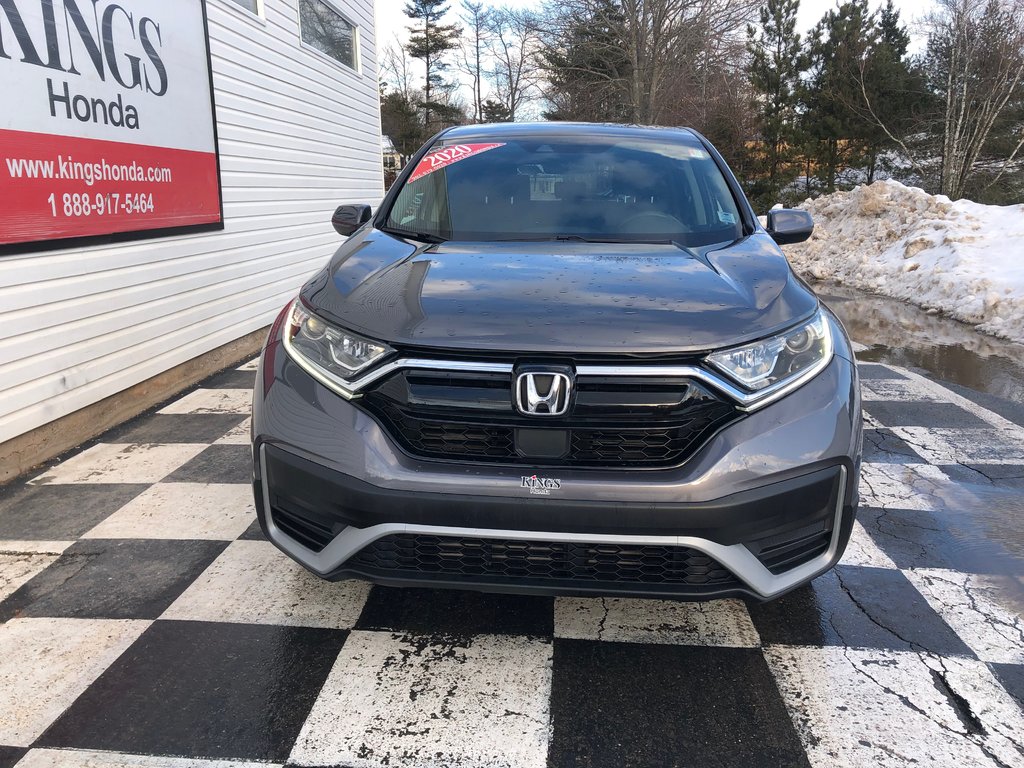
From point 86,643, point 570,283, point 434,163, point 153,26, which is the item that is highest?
point 153,26

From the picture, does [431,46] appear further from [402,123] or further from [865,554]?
[865,554]

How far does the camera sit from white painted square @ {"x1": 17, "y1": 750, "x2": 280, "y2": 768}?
71.2 inches

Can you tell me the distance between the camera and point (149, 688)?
2.10m

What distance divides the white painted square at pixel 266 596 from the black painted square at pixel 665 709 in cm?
77

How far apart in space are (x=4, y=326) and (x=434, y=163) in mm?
2233

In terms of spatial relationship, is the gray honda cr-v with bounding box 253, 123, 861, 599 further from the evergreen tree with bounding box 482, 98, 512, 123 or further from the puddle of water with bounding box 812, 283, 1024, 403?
the evergreen tree with bounding box 482, 98, 512, 123

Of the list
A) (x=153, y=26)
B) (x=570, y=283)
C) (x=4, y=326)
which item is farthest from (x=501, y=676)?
(x=153, y=26)

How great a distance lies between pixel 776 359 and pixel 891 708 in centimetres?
102

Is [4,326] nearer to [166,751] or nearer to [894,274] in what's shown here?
[166,751]

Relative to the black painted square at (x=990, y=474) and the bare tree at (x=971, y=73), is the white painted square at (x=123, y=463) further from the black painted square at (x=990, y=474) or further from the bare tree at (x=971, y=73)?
the bare tree at (x=971, y=73)

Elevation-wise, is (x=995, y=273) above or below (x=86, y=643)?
above

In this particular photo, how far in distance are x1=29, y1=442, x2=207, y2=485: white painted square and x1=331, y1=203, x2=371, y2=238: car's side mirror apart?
155 centimetres

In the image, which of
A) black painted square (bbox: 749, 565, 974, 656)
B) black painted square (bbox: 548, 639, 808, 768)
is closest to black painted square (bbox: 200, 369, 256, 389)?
black painted square (bbox: 548, 639, 808, 768)

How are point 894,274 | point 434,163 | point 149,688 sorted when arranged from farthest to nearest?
1. point 894,274
2. point 434,163
3. point 149,688
